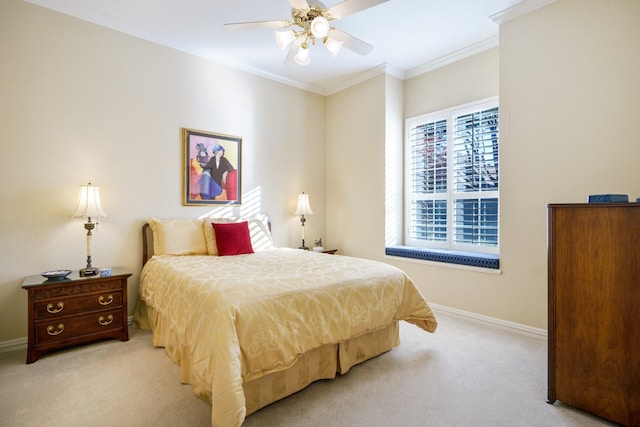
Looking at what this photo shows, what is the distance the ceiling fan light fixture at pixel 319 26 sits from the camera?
2217mm

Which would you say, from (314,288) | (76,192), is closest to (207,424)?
(314,288)

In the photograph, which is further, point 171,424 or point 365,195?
point 365,195

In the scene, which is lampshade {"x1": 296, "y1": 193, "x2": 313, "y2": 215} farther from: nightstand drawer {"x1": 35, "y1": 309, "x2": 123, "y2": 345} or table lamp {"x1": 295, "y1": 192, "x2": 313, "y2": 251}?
nightstand drawer {"x1": 35, "y1": 309, "x2": 123, "y2": 345}

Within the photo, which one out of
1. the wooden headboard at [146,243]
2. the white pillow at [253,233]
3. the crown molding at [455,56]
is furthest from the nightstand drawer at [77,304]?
the crown molding at [455,56]

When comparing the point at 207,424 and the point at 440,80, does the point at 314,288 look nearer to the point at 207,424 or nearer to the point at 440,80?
the point at 207,424

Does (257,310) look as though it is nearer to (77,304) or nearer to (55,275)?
(77,304)

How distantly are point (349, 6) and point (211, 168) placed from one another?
2450 millimetres

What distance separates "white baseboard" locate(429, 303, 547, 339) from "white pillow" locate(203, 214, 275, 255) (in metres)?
2.17

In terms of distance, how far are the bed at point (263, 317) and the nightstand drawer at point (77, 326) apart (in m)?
0.33

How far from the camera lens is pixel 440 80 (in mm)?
4121

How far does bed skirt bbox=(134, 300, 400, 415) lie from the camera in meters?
1.89

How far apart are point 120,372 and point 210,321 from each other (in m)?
1.16

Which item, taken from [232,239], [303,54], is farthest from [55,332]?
[303,54]

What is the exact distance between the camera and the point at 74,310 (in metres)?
2.67
